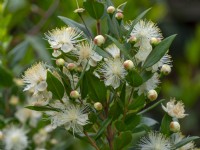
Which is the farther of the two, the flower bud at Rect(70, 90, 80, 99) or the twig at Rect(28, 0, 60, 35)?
the twig at Rect(28, 0, 60, 35)

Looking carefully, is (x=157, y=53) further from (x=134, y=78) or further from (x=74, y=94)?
(x=74, y=94)

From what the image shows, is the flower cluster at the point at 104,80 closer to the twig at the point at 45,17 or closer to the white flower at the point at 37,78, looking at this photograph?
the white flower at the point at 37,78

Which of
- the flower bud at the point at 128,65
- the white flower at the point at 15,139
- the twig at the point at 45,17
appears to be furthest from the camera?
the twig at the point at 45,17

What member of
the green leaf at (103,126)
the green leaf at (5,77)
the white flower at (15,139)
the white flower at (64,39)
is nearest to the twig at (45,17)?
the green leaf at (5,77)

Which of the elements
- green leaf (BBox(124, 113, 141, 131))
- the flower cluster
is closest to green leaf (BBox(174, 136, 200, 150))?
the flower cluster

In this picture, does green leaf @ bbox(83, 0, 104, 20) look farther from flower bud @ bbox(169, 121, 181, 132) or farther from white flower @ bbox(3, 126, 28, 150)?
white flower @ bbox(3, 126, 28, 150)

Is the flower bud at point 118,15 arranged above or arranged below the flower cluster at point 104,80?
above

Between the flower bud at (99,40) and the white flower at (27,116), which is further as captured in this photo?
the white flower at (27,116)

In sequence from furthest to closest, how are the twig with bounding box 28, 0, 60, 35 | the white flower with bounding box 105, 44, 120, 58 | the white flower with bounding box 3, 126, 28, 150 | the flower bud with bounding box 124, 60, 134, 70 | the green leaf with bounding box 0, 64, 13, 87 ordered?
the twig with bounding box 28, 0, 60, 35 → the green leaf with bounding box 0, 64, 13, 87 → the white flower with bounding box 3, 126, 28, 150 → the white flower with bounding box 105, 44, 120, 58 → the flower bud with bounding box 124, 60, 134, 70
